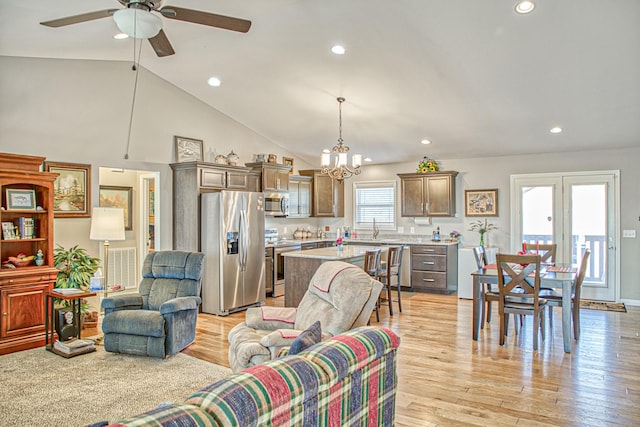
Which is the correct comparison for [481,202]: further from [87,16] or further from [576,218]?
[87,16]

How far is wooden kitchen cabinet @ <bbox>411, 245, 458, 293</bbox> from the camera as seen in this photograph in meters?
7.47

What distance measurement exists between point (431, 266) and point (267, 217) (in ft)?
9.91

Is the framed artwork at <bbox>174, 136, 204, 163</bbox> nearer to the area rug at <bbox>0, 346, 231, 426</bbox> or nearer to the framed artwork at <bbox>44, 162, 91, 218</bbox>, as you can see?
the framed artwork at <bbox>44, 162, 91, 218</bbox>

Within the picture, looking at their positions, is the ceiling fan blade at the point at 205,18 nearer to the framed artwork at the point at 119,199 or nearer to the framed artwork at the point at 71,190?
the framed artwork at the point at 71,190

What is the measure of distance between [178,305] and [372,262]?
8.15ft

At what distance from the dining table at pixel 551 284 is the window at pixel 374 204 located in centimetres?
363

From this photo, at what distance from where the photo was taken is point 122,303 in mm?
4441

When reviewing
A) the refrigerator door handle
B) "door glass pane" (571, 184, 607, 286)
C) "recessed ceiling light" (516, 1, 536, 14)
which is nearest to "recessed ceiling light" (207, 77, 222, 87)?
the refrigerator door handle

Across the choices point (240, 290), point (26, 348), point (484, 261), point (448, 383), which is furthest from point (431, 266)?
point (26, 348)

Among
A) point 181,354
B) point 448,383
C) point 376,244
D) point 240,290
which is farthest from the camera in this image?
point 376,244

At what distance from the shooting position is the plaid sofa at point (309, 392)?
50.5 inches

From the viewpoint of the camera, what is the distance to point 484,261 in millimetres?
5672

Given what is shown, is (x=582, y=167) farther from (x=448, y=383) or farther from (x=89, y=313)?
(x=89, y=313)

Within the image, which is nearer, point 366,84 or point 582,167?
point 366,84
